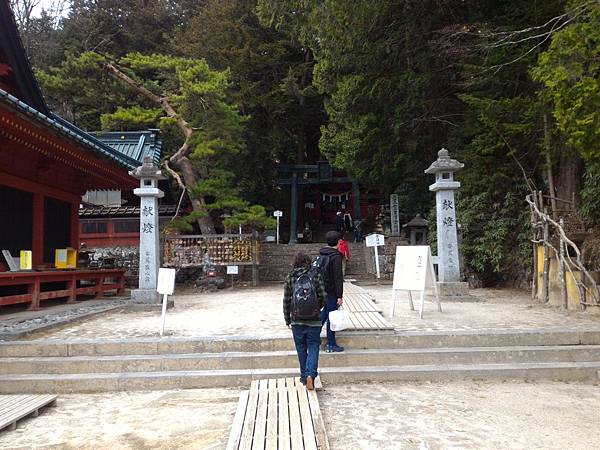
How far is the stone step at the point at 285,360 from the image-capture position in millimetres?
5195

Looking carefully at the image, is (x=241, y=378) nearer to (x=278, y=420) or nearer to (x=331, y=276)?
(x=278, y=420)

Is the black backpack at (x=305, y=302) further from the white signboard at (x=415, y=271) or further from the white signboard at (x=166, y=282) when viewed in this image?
the white signboard at (x=415, y=271)

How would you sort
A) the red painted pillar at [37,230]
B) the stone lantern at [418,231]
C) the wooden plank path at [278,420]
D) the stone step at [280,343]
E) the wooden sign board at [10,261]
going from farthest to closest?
the stone lantern at [418,231] → the red painted pillar at [37,230] → the wooden sign board at [10,261] → the stone step at [280,343] → the wooden plank path at [278,420]

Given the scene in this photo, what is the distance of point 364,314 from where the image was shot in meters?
6.83

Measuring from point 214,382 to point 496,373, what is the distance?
128 inches

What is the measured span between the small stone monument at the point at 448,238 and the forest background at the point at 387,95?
1749 millimetres

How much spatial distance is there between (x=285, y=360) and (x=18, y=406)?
2795 millimetres

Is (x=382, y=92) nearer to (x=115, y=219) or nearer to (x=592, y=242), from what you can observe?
(x=592, y=242)

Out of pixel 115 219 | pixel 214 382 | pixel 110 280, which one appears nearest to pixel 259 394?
pixel 214 382

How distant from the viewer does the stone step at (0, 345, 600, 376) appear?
5195 millimetres

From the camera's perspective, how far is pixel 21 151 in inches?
352

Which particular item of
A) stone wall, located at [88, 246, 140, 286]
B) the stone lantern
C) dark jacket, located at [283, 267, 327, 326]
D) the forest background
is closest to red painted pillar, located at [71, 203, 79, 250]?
the forest background

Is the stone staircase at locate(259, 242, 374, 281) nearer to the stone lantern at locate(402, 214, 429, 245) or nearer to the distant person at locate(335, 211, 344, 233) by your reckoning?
the stone lantern at locate(402, 214, 429, 245)

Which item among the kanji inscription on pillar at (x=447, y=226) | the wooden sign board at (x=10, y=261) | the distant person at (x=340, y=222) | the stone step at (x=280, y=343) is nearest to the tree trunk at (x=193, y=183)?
the wooden sign board at (x=10, y=261)
